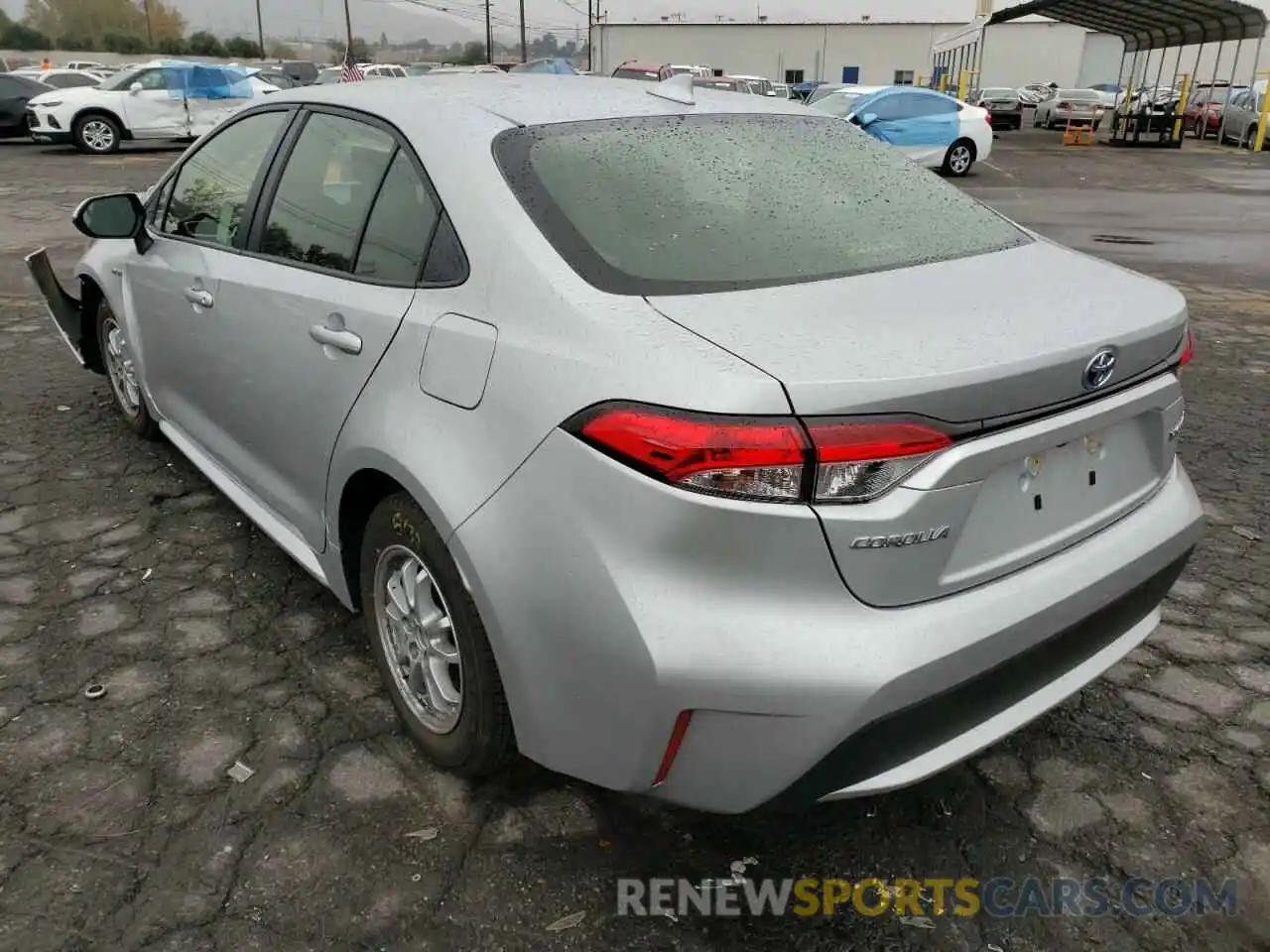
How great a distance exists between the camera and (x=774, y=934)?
2.07m

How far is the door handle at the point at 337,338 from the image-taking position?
239cm

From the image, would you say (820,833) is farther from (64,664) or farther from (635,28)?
(635,28)

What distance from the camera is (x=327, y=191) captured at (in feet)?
9.05

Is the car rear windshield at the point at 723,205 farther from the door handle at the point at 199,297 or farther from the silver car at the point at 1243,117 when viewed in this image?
Result: the silver car at the point at 1243,117

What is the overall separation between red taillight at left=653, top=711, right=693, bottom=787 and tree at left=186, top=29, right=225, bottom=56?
82696mm

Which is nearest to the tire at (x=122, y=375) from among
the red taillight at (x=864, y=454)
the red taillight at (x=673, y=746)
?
the red taillight at (x=673, y=746)

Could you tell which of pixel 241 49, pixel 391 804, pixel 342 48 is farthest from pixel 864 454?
pixel 342 48

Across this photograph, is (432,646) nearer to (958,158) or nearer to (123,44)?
(958,158)

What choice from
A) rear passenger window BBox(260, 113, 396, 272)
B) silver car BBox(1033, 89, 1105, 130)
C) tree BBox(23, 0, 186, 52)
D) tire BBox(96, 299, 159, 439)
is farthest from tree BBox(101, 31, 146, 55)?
rear passenger window BBox(260, 113, 396, 272)

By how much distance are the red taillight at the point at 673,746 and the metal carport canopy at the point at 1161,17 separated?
26.4 metres

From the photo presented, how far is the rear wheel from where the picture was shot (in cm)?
1762

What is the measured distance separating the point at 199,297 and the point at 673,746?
7.36 feet

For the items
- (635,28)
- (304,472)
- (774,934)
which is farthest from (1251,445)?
(635,28)

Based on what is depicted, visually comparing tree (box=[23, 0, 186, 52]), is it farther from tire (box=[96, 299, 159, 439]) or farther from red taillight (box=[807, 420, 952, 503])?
red taillight (box=[807, 420, 952, 503])
